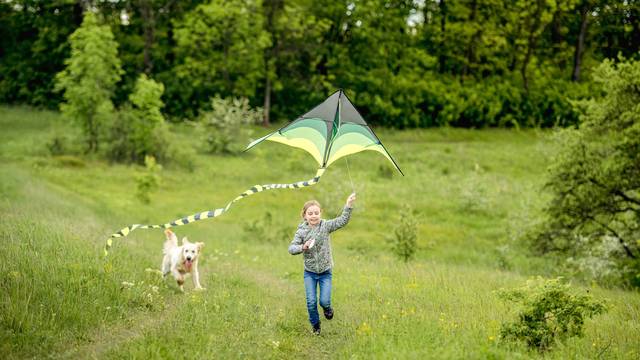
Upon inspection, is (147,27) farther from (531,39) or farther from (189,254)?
(189,254)

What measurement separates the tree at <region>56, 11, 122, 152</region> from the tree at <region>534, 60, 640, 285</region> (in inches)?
891

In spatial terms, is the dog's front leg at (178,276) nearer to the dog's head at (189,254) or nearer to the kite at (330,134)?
the dog's head at (189,254)

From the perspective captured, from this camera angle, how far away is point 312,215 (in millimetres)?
9250

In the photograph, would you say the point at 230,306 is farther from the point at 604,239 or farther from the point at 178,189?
the point at 178,189

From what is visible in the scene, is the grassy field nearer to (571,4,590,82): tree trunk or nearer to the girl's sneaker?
the girl's sneaker

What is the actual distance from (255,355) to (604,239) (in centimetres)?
1443

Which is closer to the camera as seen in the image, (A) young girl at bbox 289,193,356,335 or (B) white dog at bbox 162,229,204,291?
(A) young girl at bbox 289,193,356,335

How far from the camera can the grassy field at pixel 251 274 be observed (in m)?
8.11

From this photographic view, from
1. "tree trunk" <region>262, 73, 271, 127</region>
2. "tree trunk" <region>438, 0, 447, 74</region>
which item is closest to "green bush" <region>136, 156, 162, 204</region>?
"tree trunk" <region>262, 73, 271, 127</region>

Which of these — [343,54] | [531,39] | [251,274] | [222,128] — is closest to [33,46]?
[222,128]

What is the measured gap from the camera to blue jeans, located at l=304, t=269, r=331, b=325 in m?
9.27

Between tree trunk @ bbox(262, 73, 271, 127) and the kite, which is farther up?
the kite

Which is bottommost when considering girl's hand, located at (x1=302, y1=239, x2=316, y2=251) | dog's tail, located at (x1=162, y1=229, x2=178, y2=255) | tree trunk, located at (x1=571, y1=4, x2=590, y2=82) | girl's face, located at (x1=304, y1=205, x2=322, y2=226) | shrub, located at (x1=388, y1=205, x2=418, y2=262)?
shrub, located at (x1=388, y1=205, x2=418, y2=262)

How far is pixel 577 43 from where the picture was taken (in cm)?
5216
